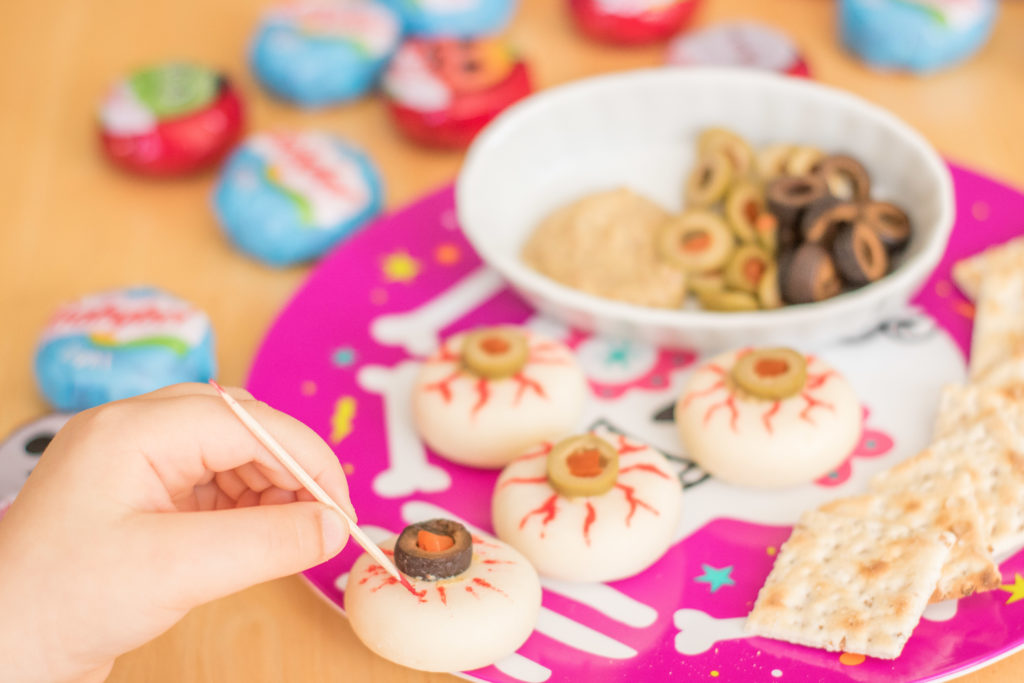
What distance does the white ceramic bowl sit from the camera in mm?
1429

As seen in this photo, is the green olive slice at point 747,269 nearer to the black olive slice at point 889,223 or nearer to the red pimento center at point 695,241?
the red pimento center at point 695,241

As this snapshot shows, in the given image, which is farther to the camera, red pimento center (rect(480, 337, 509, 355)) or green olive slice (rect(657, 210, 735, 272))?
green olive slice (rect(657, 210, 735, 272))

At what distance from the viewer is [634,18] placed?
7.13 feet

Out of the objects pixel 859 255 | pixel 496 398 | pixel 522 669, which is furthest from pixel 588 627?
pixel 859 255

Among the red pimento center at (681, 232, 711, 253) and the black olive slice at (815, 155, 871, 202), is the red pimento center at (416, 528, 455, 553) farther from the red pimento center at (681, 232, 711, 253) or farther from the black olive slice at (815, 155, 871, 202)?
the black olive slice at (815, 155, 871, 202)

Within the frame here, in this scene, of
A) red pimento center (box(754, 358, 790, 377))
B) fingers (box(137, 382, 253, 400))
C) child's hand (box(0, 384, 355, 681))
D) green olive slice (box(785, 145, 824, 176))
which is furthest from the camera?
green olive slice (box(785, 145, 824, 176))

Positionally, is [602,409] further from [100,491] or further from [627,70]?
[627,70]

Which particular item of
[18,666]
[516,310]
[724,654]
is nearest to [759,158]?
[516,310]

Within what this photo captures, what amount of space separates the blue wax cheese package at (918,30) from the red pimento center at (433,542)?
4.94 ft

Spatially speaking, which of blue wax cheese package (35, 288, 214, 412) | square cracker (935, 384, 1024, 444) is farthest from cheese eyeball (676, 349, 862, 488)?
blue wax cheese package (35, 288, 214, 412)

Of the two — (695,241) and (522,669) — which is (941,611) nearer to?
(522,669)

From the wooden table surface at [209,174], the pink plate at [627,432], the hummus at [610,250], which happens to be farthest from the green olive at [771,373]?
the wooden table surface at [209,174]

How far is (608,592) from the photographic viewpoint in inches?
46.8

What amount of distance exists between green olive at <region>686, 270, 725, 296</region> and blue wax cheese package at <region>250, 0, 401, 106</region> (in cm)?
88
